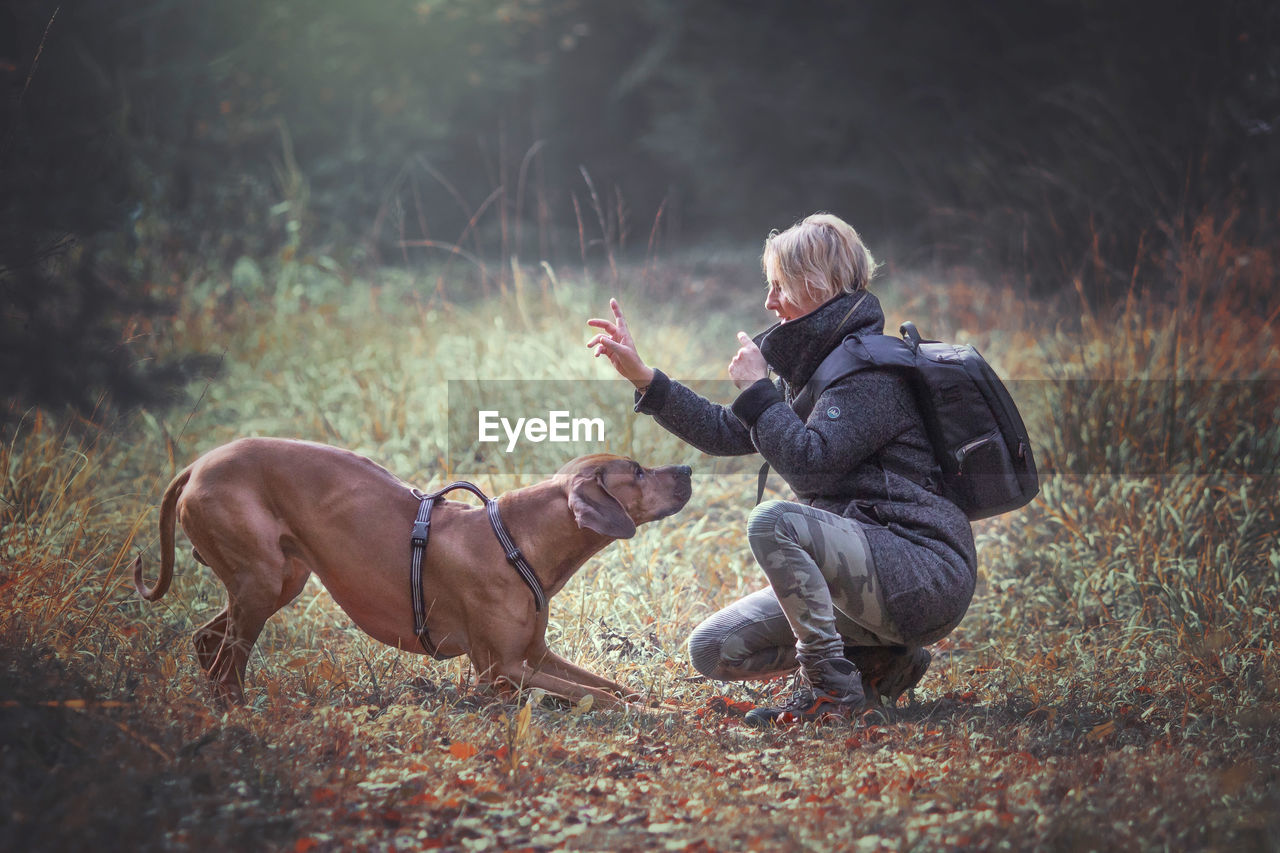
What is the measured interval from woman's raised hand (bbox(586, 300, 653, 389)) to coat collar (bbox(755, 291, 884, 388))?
0.37 metres

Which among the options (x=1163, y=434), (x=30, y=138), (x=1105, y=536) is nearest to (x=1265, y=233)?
(x=1163, y=434)

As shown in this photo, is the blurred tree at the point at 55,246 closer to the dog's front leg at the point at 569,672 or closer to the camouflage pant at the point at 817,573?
the dog's front leg at the point at 569,672

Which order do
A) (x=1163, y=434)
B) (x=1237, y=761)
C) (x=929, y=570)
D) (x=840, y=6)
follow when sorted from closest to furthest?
(x=1237, y=761), (x=929, y=570), (x=1163, y=434), (x=840, y=6)

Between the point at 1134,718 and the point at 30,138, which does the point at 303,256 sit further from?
the point at 1134,718

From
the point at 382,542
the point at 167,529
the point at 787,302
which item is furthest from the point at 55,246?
the point at 787,302

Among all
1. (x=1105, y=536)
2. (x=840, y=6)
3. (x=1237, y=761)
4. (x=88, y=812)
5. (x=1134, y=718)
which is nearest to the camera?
(x=88, y=812)

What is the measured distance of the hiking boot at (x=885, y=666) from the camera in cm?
328

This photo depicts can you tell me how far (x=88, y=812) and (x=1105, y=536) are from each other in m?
3.94

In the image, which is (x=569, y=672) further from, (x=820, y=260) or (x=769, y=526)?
(x=820, y=260)

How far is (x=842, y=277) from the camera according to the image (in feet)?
10.3

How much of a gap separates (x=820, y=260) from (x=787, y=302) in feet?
0.56

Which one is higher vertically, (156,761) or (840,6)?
(840,6)

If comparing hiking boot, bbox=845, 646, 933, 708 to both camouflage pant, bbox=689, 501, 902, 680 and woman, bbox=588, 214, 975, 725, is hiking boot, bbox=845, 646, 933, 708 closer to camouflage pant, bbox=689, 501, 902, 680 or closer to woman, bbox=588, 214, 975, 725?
woman, bbox=588, 214, 975, 725

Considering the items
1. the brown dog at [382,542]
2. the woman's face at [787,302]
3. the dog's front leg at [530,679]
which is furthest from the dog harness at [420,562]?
the woman's face at [787,302]
